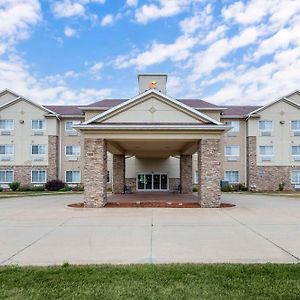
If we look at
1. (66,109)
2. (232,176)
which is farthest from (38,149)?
(232,176)

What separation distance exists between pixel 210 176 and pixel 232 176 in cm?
2052

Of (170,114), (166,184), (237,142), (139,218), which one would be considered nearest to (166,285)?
(139,218)

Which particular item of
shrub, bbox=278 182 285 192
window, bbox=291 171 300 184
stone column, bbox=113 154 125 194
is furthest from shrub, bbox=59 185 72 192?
window, bbox=291 171 300 184

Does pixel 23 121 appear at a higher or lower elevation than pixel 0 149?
higher

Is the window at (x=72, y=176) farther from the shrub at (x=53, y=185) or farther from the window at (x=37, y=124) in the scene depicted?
the window at (x=37, y=124)

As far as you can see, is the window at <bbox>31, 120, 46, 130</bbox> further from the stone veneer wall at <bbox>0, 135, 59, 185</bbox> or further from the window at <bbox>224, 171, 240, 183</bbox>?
the window at <bbox>224, 171, 240, 183</bbox>

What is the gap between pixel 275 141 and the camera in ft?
124

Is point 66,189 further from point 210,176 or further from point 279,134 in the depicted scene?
point 279,134

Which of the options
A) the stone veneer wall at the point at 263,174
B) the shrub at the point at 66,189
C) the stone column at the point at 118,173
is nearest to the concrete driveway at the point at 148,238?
the stone column at the point at 118,173

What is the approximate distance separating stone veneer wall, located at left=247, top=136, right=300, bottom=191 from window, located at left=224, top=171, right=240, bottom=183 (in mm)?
1237

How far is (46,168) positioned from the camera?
1486 inches

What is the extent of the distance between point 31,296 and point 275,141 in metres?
36.1

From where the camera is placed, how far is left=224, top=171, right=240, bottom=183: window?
3806 centimetres

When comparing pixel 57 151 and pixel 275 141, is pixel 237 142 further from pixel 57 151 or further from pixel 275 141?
pixel 57 151
